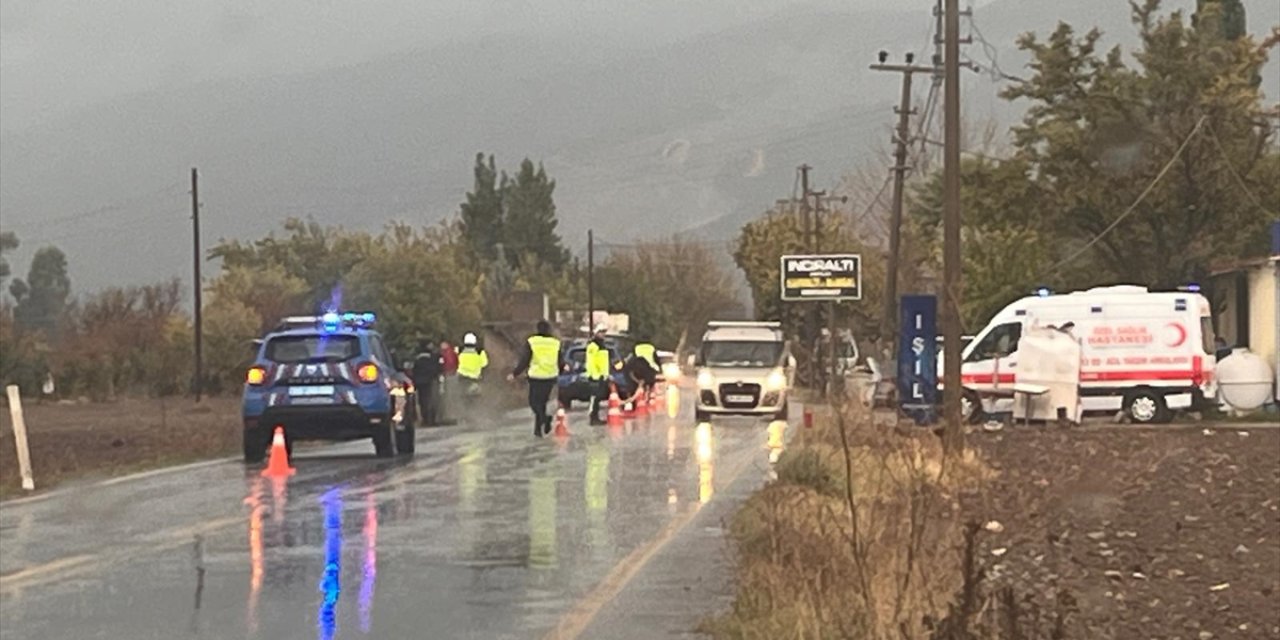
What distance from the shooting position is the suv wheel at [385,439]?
22188 millimetres

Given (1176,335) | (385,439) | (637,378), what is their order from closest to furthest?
(385,439)
(1176,335)
(637,378)

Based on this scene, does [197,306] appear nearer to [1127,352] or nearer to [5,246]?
[1127,352]

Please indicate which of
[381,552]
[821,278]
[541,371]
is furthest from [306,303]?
[381,552]

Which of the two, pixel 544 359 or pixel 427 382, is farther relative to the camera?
pixel 427 382

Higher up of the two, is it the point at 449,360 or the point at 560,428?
the point at 449,360

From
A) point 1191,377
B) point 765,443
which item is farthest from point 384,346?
point 1191,377

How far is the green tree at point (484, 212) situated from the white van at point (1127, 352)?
98775mm

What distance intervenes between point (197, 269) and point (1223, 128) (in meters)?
32.6

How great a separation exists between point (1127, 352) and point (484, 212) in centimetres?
10137

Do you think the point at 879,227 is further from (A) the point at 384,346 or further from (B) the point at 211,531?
(B) the point at 211,531

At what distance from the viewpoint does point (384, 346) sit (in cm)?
2355

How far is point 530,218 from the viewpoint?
436ft

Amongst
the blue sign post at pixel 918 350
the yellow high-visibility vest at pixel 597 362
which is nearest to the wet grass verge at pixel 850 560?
the blue sign post at pixel 918 350

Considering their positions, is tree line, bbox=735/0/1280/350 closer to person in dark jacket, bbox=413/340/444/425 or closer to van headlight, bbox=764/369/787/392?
van headlight, bbox=764/369/787/392
